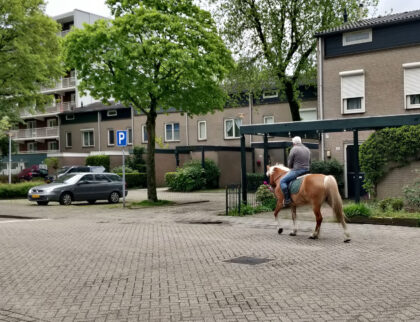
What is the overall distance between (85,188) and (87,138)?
1100 inches

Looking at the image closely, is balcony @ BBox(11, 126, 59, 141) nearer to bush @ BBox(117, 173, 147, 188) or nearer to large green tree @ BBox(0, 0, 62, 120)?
large green tree @ BBox(0, 0, 62, 120)

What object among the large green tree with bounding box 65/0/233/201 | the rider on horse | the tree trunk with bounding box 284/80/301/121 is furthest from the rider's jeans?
the tree trunk with bounding box 284/80/301/121

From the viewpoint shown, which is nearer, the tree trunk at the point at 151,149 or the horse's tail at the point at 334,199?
the horse's tail at the point at 334,199

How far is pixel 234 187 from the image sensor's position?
16391 mm

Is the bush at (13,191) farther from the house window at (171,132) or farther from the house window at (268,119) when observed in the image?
the house window at (268,119)

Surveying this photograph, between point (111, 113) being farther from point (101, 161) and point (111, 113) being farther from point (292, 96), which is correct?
point (292, 96)

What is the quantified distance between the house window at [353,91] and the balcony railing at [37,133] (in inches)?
1438

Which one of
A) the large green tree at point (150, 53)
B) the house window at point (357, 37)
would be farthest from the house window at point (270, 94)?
the large green tree at point (150, 53)

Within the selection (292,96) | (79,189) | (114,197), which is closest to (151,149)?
(114,197)

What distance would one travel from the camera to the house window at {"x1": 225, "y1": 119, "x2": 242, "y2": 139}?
38162 mm

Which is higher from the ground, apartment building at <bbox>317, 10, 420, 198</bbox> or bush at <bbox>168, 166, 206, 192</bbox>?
apartment building at <bbox>317, 10, 420, 198</bbox>

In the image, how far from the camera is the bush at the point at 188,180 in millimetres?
30666

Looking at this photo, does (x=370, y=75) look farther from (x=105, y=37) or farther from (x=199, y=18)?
(x=105, y=37)

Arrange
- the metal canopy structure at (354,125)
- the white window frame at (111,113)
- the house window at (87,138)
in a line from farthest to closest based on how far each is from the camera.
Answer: the house window at (87,138) → the white window frame at (111,113) → the metal canopy structure at (354,125)
